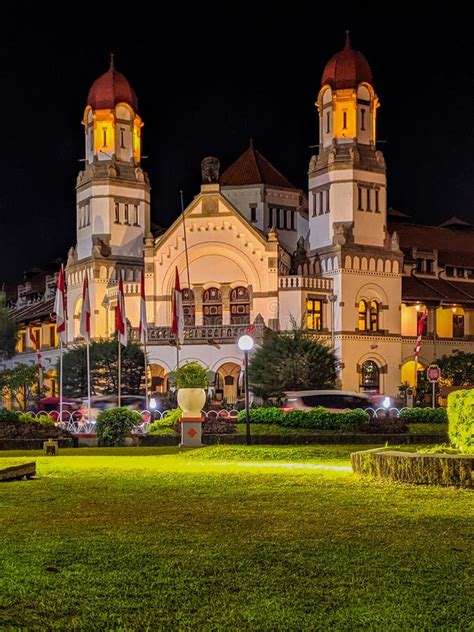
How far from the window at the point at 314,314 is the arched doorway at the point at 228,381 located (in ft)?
18.4

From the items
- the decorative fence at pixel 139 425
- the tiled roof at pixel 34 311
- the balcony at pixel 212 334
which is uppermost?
the tiled roof at pixel 34 311

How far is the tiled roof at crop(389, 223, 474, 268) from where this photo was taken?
74000 millimetres

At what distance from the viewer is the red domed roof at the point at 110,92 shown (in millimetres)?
68875

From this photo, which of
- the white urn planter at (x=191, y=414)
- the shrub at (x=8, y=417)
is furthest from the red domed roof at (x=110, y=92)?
the white urn planter at (x=191, y=414)

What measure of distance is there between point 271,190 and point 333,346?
16.9 meters

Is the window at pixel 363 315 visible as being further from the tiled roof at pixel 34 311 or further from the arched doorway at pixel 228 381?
the tiled roof at pixel 34 311

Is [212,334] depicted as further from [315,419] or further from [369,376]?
[315,419]

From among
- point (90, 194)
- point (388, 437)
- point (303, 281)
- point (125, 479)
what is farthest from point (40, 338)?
point (125, 479)

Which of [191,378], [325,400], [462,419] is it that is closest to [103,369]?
[325,400]

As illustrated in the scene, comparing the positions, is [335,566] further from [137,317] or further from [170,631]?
[137,317]

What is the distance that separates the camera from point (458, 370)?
62562 millimetres

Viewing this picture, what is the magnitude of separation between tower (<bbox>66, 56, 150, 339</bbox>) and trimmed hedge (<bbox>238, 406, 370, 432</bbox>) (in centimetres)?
3486

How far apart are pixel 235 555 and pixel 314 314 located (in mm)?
52921

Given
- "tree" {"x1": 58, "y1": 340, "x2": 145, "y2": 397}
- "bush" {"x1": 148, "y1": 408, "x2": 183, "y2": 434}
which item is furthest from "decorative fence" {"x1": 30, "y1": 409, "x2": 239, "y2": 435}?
"tree" {"x1": 58, "y1": 340, "x2": 145, "y2": 397}
